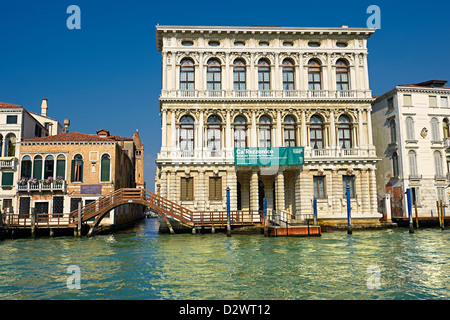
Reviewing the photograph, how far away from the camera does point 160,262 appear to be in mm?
15305

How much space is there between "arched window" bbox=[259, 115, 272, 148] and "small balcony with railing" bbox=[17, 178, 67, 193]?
1577cm

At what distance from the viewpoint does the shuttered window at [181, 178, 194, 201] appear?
2971cm

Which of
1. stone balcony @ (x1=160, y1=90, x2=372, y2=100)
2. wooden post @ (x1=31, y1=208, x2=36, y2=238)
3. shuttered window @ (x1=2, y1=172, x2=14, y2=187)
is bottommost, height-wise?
wooden post @ (x1=31, y1=208, x2=36, y2=238)

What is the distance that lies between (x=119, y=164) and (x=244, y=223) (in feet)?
45.0

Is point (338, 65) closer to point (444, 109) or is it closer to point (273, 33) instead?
point (273, 33)

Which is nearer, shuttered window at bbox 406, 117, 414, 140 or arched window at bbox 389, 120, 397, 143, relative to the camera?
shuttered window at bbox 406, 117, 414, 140

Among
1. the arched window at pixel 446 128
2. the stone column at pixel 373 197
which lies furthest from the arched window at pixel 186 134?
the arched window at pixel 446 128

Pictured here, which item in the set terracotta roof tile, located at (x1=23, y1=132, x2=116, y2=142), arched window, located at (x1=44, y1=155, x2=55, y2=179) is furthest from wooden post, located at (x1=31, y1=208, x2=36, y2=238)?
terracotta roof tile, located at (x1=23, y1=132, x2=116, y2=142)

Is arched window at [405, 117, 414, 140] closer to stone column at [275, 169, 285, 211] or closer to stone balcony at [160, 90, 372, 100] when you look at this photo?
stone balcony at [160, 90, 372, 100]

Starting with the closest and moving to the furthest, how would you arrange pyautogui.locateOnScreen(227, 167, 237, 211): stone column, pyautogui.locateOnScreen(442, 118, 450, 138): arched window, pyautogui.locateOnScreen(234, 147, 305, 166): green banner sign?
pyautogui.locateOnScreen(234, 147, 305, 166): green banner sign, pyautogui.locateOnScreen(227, 167, 237, 211): stone column, pyautogui.locateOnScreen(442, 118, 450, 138): arched window

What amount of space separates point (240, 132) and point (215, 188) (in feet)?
16.2

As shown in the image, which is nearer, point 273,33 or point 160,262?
point 160,262

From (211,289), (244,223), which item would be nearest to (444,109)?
(244,223)

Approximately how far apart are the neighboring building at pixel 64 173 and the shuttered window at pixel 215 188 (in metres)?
7.74
